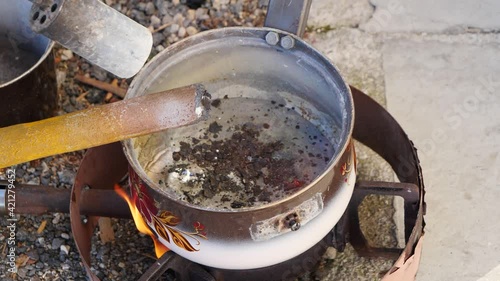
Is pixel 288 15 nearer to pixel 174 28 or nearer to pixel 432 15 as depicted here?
pixel 174 28

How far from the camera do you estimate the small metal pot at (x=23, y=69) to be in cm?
185

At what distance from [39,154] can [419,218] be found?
0.77 m

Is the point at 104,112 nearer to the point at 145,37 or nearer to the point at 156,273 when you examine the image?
the point at 145,37

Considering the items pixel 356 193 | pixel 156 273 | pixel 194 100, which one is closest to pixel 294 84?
pixel 356 193

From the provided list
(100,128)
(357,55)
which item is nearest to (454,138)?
(357,55)

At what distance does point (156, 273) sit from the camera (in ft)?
5.06

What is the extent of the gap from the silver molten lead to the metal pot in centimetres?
17

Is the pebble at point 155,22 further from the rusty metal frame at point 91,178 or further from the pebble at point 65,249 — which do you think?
the pebble at point 65,249

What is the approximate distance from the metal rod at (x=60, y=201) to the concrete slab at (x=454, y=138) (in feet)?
2.43

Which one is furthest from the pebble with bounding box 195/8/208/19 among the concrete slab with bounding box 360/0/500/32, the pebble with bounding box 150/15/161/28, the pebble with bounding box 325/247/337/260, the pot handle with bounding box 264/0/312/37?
the pebble with bounding box 325/247/337/260

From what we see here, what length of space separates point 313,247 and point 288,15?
20.4 inches

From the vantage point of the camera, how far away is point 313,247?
5.61 feet

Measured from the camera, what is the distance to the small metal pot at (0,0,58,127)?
6.06 feet

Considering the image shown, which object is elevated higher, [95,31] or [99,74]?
[95,31]
